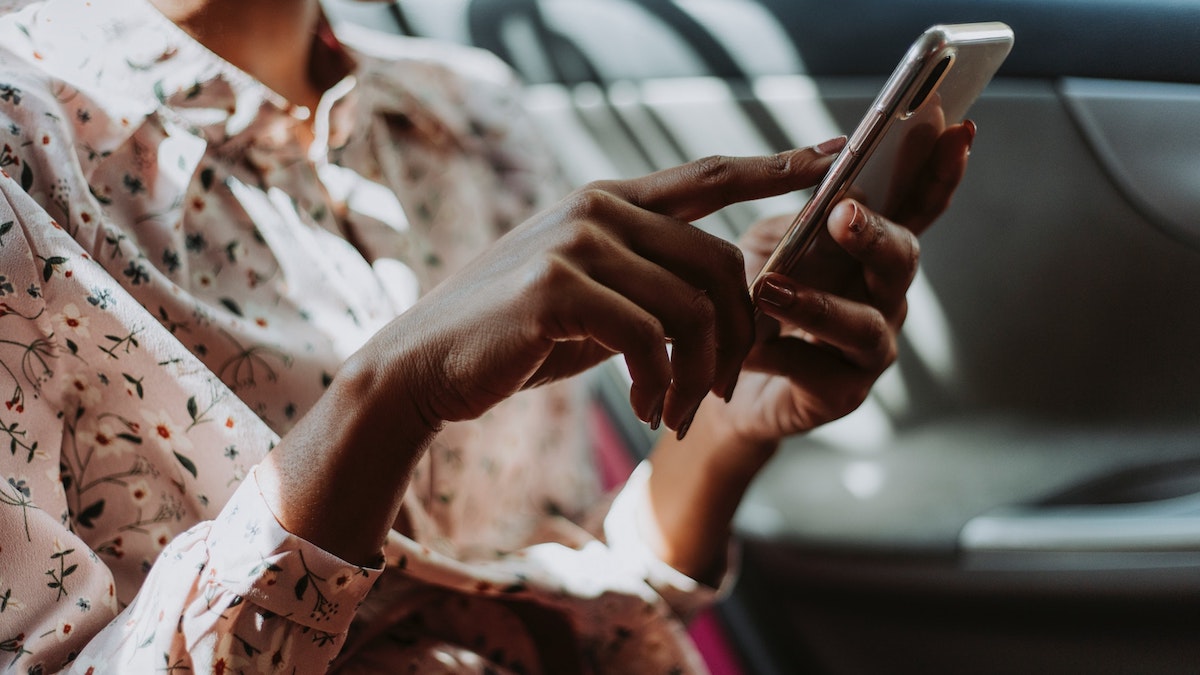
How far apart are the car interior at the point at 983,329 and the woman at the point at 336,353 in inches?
8.6

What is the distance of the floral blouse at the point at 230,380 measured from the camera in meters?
0.56

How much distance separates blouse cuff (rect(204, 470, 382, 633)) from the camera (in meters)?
0.53

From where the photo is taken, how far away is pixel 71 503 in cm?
63

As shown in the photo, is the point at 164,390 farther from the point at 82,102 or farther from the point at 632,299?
the point at 632,299

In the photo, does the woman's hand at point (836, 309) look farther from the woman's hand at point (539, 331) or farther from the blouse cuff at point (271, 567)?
the blouse cuff at point (271, 567)

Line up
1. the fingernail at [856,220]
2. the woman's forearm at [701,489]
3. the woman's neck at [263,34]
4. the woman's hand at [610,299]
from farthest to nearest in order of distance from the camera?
the woman's forearm at [701,489], the woman's neck at [263,34], the fingernail at [856,220], the woman's hand at [610,299]

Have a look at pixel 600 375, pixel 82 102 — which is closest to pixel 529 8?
pixel 600 375

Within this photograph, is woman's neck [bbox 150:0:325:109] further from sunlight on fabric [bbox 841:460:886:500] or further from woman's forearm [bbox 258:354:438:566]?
sunlight on fabric [bbox 841:460:886:500]

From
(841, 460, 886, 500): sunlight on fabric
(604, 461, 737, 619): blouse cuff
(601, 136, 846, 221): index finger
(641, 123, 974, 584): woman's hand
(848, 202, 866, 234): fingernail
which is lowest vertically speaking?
(841, 460, 886, 500): sunlight on fabric

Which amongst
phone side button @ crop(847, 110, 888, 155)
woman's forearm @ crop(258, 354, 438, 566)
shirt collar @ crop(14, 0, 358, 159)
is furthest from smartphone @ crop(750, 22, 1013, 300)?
shirt collar @ crop(14, 0, 358, 159)

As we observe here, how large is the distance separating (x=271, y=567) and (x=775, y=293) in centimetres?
34

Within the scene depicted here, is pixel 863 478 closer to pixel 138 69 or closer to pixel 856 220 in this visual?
pixel 856 220

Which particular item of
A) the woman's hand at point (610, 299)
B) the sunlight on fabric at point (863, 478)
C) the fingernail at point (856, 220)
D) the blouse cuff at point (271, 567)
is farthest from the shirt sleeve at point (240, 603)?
the sunlight on fabric at point (863, 478)

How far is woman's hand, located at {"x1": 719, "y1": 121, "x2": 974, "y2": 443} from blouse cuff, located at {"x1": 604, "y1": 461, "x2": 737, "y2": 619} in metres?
0.16
